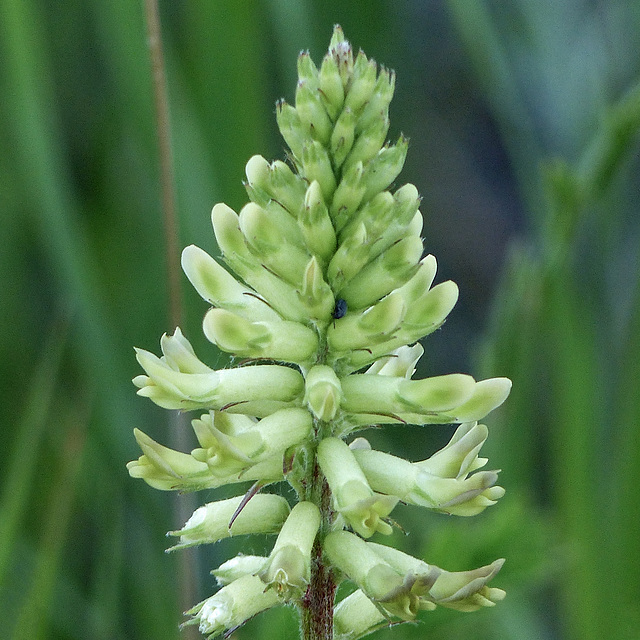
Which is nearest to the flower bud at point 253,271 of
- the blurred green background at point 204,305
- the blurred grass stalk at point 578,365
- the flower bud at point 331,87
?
the flower bud at point 331,87

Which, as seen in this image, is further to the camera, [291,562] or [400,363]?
[400,363]

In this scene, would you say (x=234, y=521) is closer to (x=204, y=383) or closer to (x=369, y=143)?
(x=204, y=383)

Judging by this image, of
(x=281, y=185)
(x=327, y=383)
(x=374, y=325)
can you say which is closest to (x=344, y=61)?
(x=281, y=185)

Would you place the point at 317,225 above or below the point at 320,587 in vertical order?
above

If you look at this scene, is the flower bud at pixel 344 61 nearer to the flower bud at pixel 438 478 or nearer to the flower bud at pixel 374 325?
the flower bud at pixel 374 325

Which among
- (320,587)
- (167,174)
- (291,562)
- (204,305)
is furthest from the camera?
(204,305)

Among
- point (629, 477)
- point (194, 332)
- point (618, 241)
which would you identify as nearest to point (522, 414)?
point (629, 477)

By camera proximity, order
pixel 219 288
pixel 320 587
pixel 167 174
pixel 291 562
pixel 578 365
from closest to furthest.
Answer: pixel 291 562 → pixel 320 587 → pixel 219 288 → pixel 167 174 → pixel 578 365

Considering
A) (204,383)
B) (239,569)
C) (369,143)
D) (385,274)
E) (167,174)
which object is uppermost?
(167,174)
